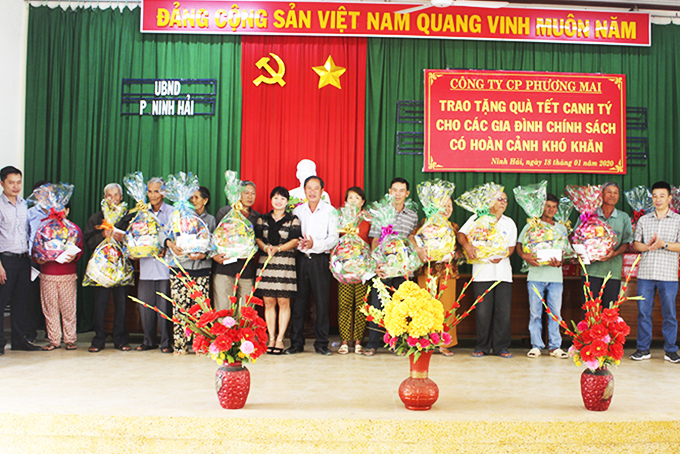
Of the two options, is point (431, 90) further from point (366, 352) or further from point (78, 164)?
point (78, 164)

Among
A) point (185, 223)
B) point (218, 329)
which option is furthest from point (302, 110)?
point (218, 329)

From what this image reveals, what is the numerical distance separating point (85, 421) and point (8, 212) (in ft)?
7.93

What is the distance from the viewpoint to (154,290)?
4.40 meters

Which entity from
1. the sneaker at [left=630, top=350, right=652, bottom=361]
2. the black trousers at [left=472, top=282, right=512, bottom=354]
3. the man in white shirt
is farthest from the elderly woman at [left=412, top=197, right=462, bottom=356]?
the sneaker at [left=630, top=350, right=652, bottom=361]

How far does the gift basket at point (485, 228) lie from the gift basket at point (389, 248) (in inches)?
19.7

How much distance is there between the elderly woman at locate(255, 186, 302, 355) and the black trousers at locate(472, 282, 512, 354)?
1.55m

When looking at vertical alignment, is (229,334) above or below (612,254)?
below

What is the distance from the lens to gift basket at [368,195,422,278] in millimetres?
4148

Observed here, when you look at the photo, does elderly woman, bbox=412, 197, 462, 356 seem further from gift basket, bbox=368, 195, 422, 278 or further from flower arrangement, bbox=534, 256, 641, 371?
flower arrangement, bbox=534, 256, 641, 371

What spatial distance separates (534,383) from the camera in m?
3.47

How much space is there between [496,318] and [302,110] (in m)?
2.76

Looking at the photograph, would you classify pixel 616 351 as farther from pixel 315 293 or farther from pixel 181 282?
pixel 181 282

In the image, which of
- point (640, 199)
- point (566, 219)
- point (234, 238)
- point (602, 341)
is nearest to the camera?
point (602, 341)

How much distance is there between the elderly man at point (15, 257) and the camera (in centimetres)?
429
